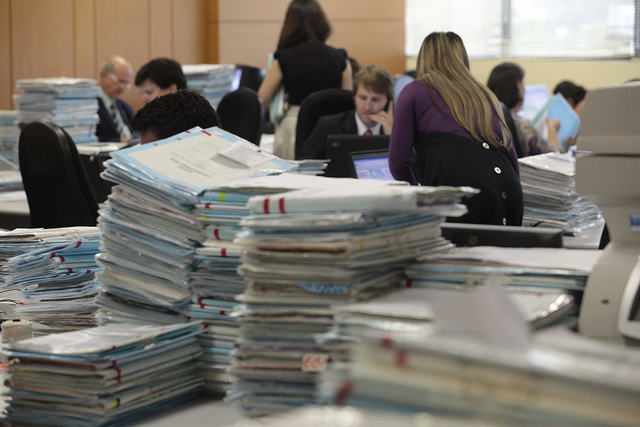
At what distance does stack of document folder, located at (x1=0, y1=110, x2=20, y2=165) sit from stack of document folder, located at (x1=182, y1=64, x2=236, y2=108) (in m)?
1.18

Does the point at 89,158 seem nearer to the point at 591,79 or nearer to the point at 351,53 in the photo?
the point at 351,53

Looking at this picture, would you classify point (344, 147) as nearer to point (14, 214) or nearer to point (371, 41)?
point (14, 214)

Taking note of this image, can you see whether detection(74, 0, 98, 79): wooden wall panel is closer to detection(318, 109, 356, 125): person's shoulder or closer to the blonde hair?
detection(318, 109, 356, 125): person's shoulder

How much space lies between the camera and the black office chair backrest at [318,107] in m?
3.89

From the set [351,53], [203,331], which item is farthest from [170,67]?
[351,53]

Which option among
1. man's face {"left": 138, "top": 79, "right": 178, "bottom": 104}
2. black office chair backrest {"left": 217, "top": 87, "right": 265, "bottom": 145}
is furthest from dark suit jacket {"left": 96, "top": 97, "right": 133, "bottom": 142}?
black office chair backrest {"left": 217, "top": 87, "right": 265, "bottom": 145}

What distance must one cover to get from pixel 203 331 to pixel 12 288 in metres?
0.69

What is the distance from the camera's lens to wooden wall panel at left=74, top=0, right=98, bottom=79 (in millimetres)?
6918

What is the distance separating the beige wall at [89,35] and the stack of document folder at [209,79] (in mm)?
1326

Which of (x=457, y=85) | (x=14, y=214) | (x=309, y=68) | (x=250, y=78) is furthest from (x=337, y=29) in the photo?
(x=457, y=85)

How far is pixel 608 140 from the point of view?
1.25 meters

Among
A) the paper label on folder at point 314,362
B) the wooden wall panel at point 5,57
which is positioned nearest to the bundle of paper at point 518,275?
the paper label on folder at point 314,362

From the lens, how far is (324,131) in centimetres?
377

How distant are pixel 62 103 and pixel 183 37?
297cm
